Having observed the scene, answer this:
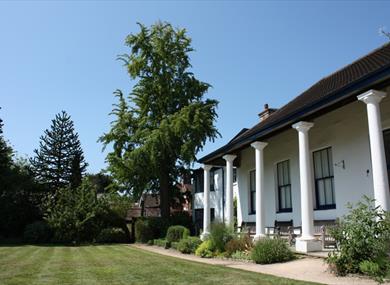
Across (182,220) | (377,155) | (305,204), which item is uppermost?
(377,155)

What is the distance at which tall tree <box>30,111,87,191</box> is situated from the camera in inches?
2079

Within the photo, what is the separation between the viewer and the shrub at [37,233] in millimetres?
30094

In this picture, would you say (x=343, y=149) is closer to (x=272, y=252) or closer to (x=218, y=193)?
(x=272, y=252)

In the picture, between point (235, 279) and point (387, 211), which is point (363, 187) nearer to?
point (387, 211)

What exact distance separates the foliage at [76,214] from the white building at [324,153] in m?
11.7

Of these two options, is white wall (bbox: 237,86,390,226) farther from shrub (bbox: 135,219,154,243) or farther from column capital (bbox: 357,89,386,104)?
shrub (bbox: 135,219,154,243)

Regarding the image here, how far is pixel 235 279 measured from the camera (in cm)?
893

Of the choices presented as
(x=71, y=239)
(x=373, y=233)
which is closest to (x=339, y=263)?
(x=373, y=233)

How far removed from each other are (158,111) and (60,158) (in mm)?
27304

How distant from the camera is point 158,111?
1245 inches

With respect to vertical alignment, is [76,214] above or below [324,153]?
below

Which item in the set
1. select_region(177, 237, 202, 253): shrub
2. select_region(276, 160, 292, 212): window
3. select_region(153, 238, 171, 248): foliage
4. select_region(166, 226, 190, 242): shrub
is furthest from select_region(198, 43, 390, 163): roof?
select_region(153, 238, 171, 248): foliage

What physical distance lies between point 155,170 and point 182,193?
229 inches

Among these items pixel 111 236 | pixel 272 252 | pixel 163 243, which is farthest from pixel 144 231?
pixel 272 252
